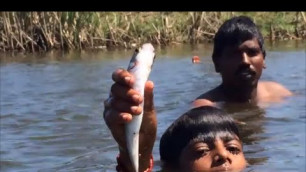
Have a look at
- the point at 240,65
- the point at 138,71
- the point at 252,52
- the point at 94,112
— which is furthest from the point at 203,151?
the point at 94,112

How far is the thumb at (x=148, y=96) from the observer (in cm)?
303

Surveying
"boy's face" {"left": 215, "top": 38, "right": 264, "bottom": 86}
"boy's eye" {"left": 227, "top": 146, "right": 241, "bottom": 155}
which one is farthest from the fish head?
"boy's face" {"left": 215, "top": 38, "right": 264, "bottom": 86}

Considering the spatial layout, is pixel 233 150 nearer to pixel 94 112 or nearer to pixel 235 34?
pixel 235 34

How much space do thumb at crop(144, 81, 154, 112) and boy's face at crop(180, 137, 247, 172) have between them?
76 cm

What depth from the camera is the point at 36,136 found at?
21.4ft

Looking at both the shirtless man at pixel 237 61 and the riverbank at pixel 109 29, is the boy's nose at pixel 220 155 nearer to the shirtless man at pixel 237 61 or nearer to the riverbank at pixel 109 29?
the shirtless man at pixel 237 61

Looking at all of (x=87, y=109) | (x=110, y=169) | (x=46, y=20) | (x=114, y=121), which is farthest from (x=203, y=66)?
(x=114, y=121)

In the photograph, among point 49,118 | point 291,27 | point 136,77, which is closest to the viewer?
point 136,77

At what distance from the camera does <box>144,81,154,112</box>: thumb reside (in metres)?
3.03

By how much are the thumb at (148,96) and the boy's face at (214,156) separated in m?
0.76

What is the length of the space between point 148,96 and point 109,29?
1238 cm

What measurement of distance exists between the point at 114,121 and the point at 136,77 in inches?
10.4

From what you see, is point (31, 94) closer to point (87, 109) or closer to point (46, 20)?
point (87, 109)

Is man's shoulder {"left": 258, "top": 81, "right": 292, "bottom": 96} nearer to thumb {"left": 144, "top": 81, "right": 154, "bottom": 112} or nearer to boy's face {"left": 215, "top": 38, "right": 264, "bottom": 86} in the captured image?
boy's face {"left": 215, "top": 38, "right": 264, "bottom": 86}
